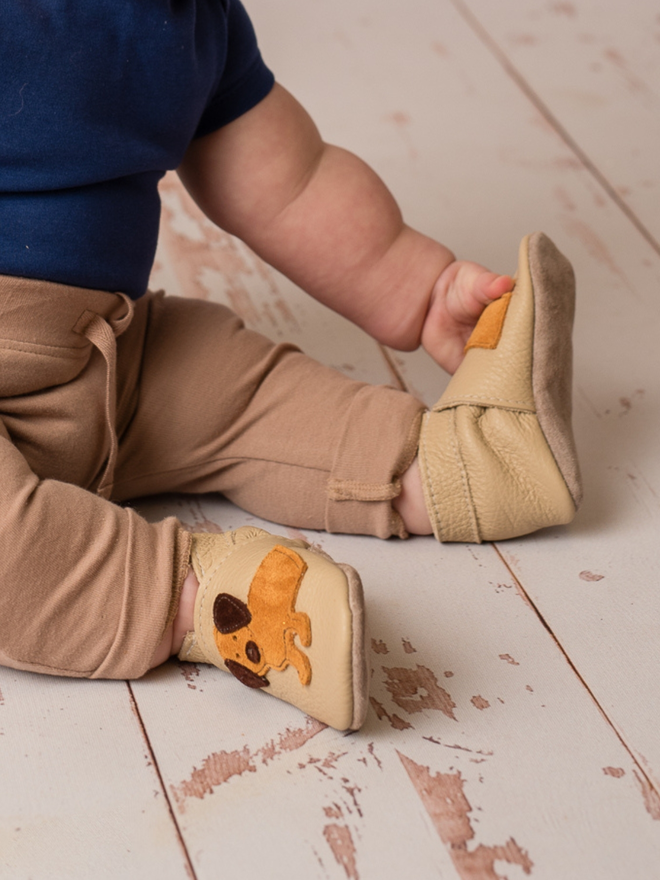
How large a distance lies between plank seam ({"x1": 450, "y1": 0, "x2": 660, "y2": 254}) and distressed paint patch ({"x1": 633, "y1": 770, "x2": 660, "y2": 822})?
66 centimetres

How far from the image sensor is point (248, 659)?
583 mm

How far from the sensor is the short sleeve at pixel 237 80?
2.50 feet

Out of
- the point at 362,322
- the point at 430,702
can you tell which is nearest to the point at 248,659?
the point at 430,702

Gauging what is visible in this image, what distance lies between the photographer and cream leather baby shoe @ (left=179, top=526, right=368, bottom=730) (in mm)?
545

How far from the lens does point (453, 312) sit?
80 centimetres

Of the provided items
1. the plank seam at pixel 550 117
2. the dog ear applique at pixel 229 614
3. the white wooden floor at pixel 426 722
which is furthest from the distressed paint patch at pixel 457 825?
the plank seam at pixel 550 117

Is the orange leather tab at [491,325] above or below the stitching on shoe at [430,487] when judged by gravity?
above

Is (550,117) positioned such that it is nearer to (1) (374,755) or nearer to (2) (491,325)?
(2) (491,325)

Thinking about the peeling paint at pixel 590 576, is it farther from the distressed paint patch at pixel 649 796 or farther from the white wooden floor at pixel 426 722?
the distressed paint patch at pixel 649 796

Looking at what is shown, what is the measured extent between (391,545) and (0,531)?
0.89 feet

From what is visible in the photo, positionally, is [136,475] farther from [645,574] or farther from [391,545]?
[645,574]

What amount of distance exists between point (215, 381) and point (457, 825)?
36 cm

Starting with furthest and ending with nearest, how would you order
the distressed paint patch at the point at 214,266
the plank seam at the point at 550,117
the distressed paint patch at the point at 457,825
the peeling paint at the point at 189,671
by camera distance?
the plank seam at the point at 550,117 → the distressed paint patch at the point at 214,266 → the peeling paint at the point at 189,671 → the distressed paint patch at the point at 457,825

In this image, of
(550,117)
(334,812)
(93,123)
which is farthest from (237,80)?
(550,117)
